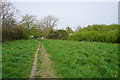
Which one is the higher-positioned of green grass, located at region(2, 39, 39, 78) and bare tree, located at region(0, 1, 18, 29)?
bare tree, located at region(0, 1, 18, 29)

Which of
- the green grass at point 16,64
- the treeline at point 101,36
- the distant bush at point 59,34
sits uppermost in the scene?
the distant bush at point 59,34

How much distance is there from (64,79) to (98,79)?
1432 mm

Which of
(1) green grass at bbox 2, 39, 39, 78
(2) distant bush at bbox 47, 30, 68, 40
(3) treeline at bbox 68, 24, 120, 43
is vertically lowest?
(1) green grass at bbox 2, 39, 39, 78

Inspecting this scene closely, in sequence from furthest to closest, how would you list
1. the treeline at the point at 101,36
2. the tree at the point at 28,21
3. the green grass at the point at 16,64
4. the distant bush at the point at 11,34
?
the tree at the point at 28,21, the distant bush at the point at 11,34, the treeline at the point at 101,36, the green grass at the point at 16,64

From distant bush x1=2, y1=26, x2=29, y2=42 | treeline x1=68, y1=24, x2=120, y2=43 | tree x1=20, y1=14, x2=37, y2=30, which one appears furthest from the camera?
tree x1=20, y1=14, x2=37, y2=30

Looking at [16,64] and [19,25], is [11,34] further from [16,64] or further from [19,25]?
[16,64]

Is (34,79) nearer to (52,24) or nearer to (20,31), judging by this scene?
(20,31)

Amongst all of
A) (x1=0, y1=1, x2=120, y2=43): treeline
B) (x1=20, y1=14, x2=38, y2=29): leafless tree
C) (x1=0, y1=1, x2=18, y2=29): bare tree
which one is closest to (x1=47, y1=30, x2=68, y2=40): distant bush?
(x1=0, y1=1, x2=120, y2=43): treeline

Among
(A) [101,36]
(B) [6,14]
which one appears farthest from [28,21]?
(A) [101,36]

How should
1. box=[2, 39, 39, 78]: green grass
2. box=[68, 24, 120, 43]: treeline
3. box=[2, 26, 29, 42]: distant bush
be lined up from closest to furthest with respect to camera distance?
box=[2, 39, 39, 78]: green grass → box=[68, 24, 120, 43]: treeline → box=[2, 26, 29, 42]: distant bush

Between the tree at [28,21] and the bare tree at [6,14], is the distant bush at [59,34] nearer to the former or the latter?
the tree at [28,21]

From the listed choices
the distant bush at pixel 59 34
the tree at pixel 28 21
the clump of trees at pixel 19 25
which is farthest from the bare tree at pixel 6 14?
the distant bush at pixel 59 34

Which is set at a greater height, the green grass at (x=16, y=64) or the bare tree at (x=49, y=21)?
the bare tree at (x=49, y=21)

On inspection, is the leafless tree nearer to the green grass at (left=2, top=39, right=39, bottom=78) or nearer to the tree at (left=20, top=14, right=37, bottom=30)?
the tree at (left=20, top=14, right=37, bottom=30)
